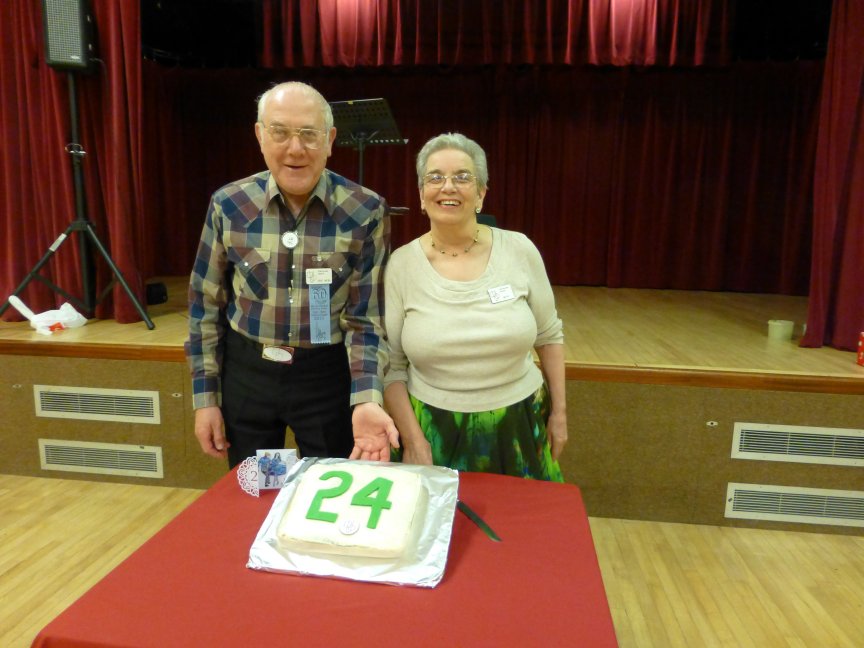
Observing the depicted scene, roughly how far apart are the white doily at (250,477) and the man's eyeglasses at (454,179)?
26.9 inches

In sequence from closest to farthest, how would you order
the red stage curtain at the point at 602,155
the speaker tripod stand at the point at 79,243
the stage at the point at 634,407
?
the stage at the point at 634,407, the speaker tripod stand at the point at 79,243, the red stage curtain at the point at 602,155

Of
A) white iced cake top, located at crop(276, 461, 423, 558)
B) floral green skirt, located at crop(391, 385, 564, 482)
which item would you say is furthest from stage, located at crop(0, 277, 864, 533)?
white iced cake top, located at crop(276, 461, 423, 558)

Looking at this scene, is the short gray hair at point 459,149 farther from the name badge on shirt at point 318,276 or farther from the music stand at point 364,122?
the music stand at point 364,122

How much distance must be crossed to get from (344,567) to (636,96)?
515cm

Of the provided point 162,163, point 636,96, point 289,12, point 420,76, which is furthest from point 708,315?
point 162,163

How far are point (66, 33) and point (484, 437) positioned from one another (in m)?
2.66

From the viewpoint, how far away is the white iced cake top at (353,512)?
822 millimetres

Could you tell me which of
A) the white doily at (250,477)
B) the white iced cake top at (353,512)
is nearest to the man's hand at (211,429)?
the white doily at (250,477)

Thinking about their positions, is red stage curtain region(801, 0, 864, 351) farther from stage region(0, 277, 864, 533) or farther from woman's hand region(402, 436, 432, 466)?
woman's hand region(402, 436, 432, 466)

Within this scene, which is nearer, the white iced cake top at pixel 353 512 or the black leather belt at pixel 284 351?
the white iced cake top at pixel 353 512

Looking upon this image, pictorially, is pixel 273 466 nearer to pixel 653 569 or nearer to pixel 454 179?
pixel 454 179

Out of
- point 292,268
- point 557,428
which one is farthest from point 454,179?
point 557,428

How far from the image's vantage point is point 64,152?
2.98 metres

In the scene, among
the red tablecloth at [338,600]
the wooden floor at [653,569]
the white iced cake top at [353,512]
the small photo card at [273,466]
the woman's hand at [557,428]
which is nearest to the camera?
the red tablecloth at [338,600]
